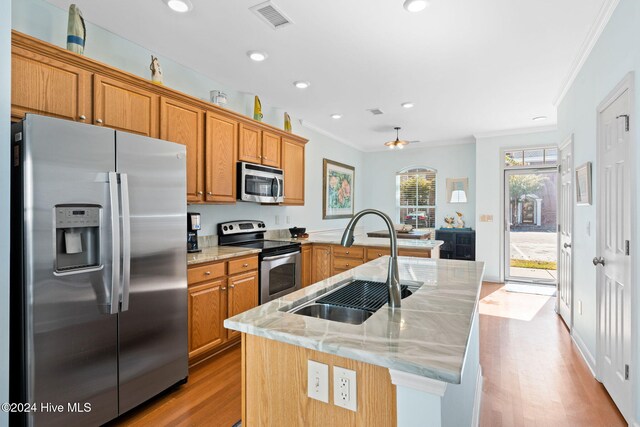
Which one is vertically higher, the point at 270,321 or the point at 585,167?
the point at 585,167

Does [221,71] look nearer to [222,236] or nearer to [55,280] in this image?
[222,236]

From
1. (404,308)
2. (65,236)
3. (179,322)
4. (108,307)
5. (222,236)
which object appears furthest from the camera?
(222,236)

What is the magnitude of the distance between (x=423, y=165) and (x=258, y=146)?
4230 mm

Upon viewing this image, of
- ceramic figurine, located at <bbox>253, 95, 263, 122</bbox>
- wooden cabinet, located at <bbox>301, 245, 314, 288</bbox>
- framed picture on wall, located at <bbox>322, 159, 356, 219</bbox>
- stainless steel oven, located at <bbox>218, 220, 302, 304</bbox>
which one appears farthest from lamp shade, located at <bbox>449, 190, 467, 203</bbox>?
ceramic figurine, located at <bbox>253, 95, 263, 122</bbox>

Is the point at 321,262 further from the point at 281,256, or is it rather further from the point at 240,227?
the point at 240,227

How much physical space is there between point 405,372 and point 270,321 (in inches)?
18.9

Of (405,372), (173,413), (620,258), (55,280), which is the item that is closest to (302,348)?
(405,372)

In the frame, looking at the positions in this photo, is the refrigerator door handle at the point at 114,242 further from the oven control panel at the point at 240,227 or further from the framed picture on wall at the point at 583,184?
the framed picture on wall at the point at 583,184

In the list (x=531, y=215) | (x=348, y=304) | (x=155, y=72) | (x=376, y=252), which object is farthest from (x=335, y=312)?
(x=531, y=215)

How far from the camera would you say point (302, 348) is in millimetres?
1072

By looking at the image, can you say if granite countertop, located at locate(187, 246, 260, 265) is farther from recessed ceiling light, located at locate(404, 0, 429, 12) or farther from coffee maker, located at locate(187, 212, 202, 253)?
recessed ceiling light, located at locate(404, 0, 429, 12)

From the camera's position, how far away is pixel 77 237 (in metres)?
1.78

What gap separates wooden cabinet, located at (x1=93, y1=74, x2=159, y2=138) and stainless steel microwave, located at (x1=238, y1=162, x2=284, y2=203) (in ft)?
3.45

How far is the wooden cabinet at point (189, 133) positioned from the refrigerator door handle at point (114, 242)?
34.7 inches
